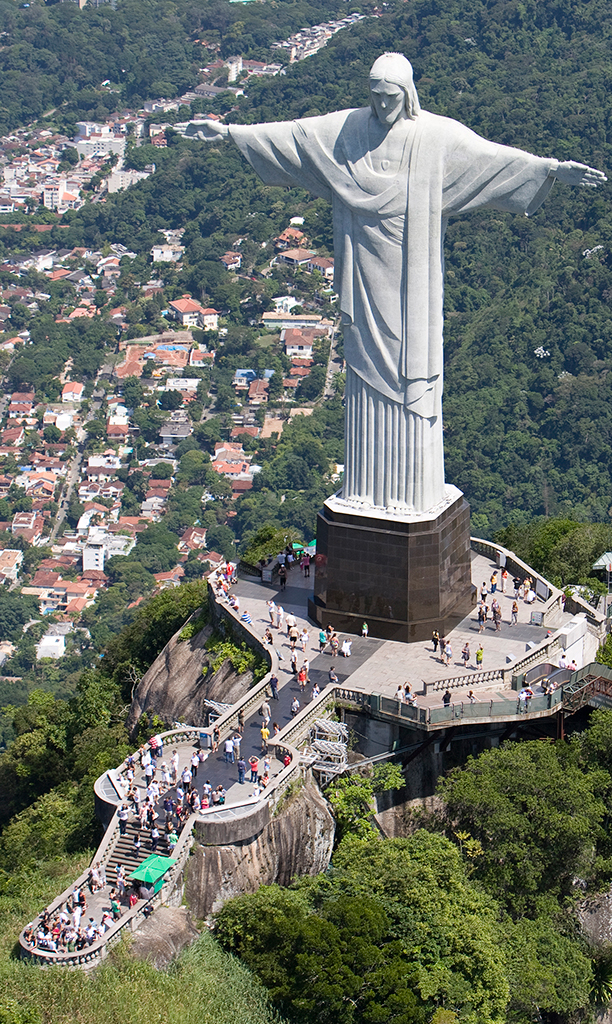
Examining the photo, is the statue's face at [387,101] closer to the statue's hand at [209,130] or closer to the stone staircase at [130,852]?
the statue's hand at [209,130]

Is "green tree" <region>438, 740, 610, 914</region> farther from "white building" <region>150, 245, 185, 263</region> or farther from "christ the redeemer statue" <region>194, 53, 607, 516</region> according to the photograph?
"white building" <region>150, 245, 185, 263</region>

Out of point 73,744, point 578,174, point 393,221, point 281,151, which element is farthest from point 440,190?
point 73,744

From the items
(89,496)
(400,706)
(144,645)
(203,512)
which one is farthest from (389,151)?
(89,496)

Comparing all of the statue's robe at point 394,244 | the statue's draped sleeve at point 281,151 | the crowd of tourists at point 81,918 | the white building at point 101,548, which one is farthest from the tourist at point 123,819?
the white building at point 101,548

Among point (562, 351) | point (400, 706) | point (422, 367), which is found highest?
point (422, 367)

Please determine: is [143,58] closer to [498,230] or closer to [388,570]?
[498,230]

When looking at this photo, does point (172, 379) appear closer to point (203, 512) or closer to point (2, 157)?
point (203, 512)
